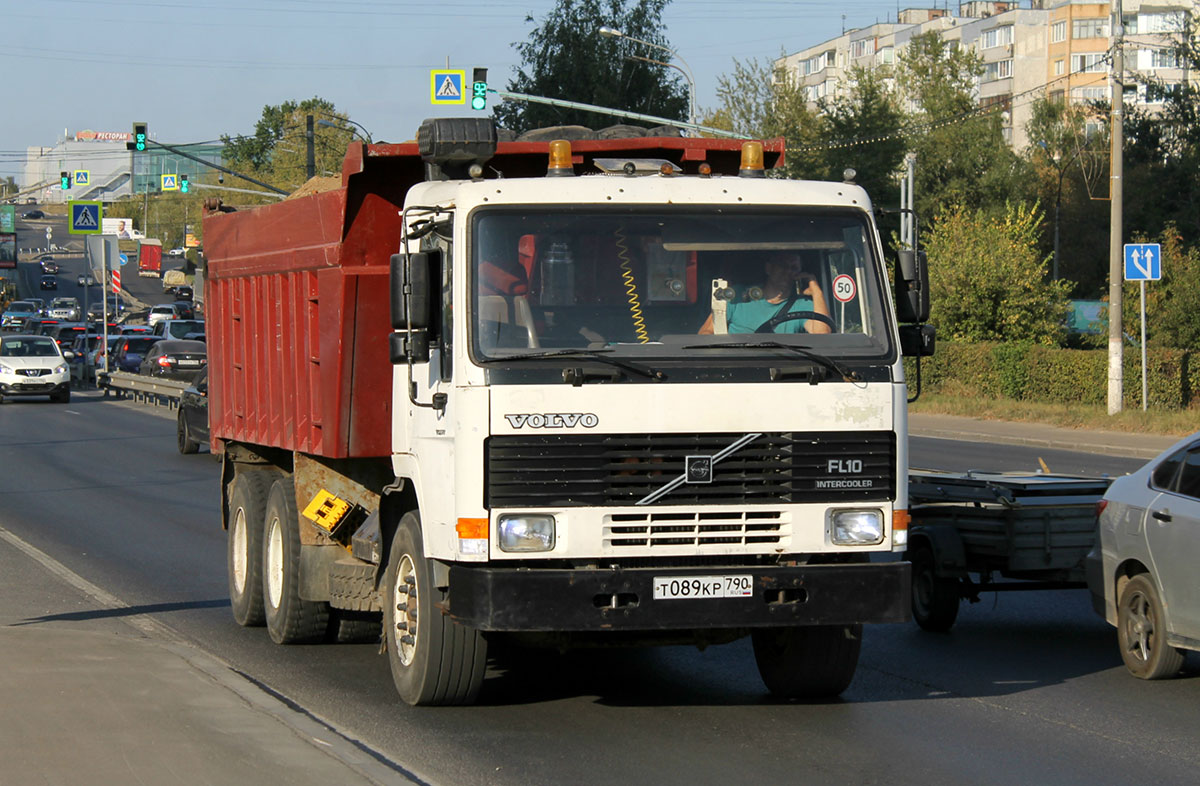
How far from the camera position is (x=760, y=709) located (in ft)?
26.1

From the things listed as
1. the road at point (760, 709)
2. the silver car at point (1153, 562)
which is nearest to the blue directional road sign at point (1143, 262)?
the road at point (760, 709)

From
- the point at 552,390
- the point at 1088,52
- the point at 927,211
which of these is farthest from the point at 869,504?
the point at 1088,52

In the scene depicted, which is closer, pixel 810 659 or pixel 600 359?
pixel 600 359

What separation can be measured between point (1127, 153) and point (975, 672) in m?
57.4

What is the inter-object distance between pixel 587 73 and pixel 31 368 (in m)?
27.3

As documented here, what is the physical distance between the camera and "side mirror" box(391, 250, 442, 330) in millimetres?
7320

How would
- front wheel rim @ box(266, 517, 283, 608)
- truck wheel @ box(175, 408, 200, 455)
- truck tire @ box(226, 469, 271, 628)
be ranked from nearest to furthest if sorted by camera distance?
1. front wheel rim @ box(266, 517, 283, 608)
2. truck tire @ box(226, 469, 271, 628)
3. truck wheel @ box(175, 408, 200, 455)

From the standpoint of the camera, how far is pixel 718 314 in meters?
7.44

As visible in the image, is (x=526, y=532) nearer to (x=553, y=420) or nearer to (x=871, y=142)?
(x=553, y=420)

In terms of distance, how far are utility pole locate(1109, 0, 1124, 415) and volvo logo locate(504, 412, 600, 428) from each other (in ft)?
82.0

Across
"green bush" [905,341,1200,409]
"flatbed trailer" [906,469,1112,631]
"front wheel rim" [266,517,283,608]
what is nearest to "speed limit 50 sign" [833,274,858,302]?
"flatbed trailer" [906,469,1112,631]

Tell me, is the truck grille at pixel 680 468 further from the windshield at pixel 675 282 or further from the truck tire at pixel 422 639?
the truck tire at pixel 422 639

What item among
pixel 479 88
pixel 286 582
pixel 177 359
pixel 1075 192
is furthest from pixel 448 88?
pixel 1075 192

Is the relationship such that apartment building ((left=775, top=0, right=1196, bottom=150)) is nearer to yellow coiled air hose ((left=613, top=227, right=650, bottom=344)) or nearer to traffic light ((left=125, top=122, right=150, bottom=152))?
traffic light ((left=125, top=122, right=150, bottom=152))
